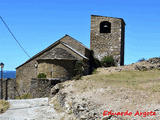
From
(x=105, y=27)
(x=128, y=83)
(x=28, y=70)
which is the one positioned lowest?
(x=128, y=83)

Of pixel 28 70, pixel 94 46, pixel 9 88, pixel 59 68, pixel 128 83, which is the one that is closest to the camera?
pixel 128 83

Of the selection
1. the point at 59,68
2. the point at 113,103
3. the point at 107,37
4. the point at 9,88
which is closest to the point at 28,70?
the point at 9,88

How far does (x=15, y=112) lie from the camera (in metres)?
14.8

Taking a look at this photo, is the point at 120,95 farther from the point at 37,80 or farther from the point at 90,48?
the point at 90,48

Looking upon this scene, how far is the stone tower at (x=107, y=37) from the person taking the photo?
96.6 ft

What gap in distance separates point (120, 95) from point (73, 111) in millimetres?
2435

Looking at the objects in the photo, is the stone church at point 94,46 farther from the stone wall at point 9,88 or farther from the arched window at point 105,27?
the stone wall at point 9,88

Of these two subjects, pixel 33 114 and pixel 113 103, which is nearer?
pixel 113 103

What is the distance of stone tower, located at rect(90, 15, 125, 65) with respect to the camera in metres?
29.5

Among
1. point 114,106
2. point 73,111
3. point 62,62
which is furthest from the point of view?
point 62,62

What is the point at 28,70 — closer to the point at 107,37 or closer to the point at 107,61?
the point at 107,61

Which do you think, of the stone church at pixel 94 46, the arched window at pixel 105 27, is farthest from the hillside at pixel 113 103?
the arched window at pixel 105 27

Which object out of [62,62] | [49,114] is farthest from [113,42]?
[49,114]

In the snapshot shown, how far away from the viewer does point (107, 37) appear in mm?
30047
